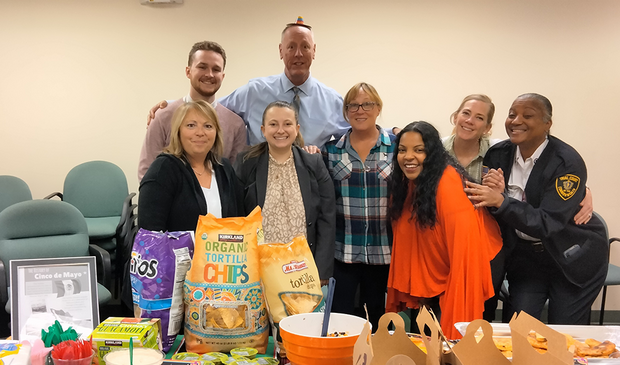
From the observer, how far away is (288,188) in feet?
7.01

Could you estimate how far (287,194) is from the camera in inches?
83.8

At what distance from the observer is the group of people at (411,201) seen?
6.17 ft

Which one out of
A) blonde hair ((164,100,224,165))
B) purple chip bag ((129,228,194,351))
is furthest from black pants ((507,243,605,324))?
purple chip bag ((129,228,194,351))

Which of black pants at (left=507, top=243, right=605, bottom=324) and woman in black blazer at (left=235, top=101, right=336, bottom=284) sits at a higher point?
woman in black blazer at (left=235, top=101, right=336, bottom=284)

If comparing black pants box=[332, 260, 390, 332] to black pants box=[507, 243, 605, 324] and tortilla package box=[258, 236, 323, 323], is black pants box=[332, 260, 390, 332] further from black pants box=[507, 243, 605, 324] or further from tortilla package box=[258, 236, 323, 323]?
tortilla package box=[258, 236, 323, 323]

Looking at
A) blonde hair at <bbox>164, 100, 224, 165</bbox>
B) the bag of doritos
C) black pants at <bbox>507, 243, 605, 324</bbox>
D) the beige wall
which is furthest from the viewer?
A: the beige wall

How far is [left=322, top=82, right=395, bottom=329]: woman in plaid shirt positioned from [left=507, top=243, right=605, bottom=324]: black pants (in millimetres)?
661

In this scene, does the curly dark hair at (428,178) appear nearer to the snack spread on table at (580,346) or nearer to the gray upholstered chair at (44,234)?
the snack spread on table at (580,346)

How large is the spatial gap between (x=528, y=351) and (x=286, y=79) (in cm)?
224

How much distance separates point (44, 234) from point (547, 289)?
9.77ft

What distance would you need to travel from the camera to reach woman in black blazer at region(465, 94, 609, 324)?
6.73 feet

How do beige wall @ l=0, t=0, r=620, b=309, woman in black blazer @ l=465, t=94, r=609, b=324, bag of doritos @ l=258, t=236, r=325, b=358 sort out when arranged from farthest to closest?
beige wall @ l=0, t=0, r=620, b=309
woman in black blazer @ l=465, t=94, r=609, b=324
bag of doritos @ l=258, t=236, r=325, b=358

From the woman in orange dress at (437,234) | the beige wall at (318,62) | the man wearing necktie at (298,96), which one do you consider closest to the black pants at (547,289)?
the woman in orange dress at (437,234)

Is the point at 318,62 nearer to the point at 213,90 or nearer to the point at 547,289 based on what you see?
the point at 213,90
